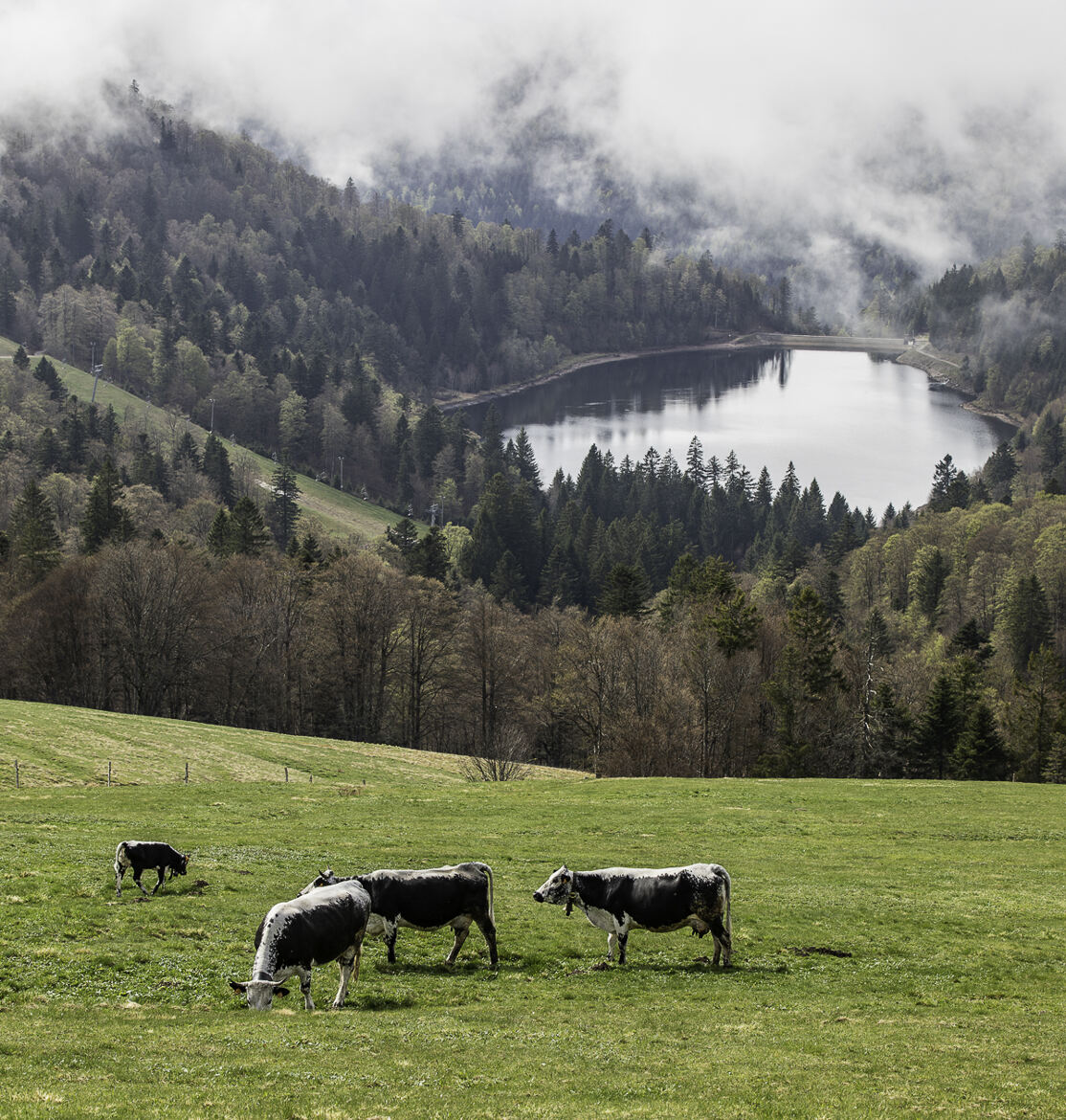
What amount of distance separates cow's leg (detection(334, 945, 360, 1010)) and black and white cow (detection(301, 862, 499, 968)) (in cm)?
153

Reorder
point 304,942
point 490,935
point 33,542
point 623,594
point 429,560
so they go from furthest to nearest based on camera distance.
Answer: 1. point 429,560
2. point 623,594
3. point 33,542
4. point 490,935
5. point 304,942

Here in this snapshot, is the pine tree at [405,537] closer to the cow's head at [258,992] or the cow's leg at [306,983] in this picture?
the cow's leg at [306,983]

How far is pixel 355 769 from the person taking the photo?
58.0 m

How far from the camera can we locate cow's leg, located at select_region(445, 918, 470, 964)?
21.4m

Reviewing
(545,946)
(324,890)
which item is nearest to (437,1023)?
(324,890)

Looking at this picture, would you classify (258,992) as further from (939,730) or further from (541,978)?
(939,730)

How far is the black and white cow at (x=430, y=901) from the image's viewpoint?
20.8 meters

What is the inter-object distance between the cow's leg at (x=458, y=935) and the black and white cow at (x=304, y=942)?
2.63 meters

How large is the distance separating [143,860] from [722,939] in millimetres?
13509

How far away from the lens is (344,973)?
736 inches

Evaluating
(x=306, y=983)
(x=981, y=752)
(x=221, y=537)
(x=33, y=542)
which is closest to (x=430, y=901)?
(x=306, y=983)

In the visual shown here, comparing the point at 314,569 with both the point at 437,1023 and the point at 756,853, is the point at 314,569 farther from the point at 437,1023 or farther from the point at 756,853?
the point at 437,1023

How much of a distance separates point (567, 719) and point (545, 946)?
2691 inches

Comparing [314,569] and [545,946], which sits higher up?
[314,569]
